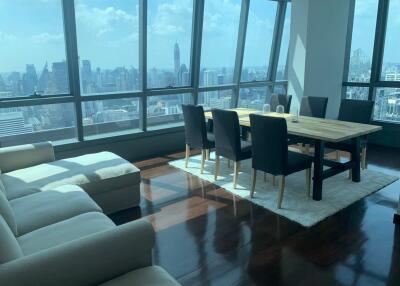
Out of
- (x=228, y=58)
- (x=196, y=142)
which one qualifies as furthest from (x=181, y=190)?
(x=228, y=58)

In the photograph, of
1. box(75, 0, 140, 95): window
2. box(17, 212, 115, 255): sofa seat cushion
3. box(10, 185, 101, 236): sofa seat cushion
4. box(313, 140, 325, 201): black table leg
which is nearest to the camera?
box(17, 212, 115, 255): sofa seat cushion

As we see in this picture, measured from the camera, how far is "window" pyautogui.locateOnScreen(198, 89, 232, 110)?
6.04 m

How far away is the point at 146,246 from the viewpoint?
1.70 m

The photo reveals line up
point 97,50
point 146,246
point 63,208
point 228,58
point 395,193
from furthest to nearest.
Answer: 1. point 228,58
2. point 97,50
3. point 395,193
4. point 63,208
5. point 146,246

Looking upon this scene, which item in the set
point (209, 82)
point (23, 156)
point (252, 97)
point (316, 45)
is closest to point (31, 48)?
point (23, 156)

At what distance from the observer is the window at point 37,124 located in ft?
13.6

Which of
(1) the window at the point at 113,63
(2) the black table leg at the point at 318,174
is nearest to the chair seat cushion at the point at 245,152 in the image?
(2) the black table leg at the point at 318,174

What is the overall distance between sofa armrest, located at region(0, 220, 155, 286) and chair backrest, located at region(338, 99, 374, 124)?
3.68m

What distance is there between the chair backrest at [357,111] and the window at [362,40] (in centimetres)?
199

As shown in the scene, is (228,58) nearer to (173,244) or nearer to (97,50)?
(97,50)

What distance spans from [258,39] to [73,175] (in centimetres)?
493

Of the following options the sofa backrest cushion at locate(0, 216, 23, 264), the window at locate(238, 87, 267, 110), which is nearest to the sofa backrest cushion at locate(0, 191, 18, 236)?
the sofa backrest cushion at locate(0, 216, 23, 264)

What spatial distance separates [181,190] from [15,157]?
1790 mm

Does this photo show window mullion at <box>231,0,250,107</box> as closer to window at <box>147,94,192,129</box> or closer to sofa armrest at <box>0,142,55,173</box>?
window at <box>147,94,192,129</box>
